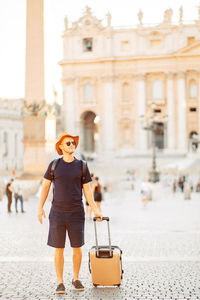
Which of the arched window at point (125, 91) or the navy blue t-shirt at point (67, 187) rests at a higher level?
the arched window at point (125, 91)

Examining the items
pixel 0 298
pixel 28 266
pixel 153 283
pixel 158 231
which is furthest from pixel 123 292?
pixel 158 231

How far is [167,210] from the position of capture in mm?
16531

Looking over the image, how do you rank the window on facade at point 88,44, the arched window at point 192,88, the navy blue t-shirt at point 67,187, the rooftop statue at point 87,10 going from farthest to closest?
the window on facade at point 88,44
the rooftop statue at point 87,10
the arched window at point 192,88
the navy blue t-shirt at point 67,187

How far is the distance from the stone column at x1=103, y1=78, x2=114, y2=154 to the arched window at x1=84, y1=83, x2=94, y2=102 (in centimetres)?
170

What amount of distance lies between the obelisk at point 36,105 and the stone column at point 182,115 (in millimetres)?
39041

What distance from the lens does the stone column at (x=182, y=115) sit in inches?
2296

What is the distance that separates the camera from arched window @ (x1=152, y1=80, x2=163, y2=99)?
197ft

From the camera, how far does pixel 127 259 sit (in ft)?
25.1

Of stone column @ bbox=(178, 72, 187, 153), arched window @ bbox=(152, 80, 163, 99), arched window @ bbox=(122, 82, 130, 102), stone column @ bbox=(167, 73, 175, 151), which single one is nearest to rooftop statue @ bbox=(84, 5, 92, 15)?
arched window @ bbox=(122, 82, 130, 102)

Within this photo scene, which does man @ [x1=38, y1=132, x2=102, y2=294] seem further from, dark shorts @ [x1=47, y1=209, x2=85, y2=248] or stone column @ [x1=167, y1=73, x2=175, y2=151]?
stone column @ [x1=167, y1=73, x2=175, y2=151]

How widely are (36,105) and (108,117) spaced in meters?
41.6

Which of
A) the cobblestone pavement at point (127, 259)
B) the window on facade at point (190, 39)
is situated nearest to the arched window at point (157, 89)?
the window on facade at point (190, 39)

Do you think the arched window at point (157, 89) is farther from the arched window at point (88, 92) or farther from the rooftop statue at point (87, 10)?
the rooftop statue at point (87, 10)

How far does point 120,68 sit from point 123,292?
55018 mm
